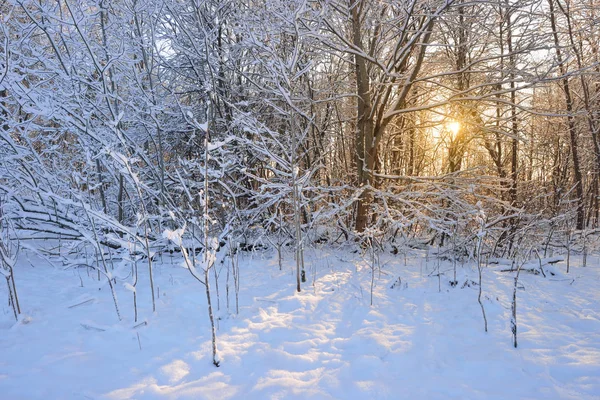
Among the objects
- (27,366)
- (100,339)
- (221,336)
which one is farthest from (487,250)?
(27,366)

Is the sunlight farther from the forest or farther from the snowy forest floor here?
the snowy forest floor

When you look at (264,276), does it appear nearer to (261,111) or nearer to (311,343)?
(311,343)

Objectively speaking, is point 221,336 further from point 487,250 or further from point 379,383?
point 487,250

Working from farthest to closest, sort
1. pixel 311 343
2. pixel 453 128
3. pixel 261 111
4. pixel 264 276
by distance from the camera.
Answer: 1. pixel 453 128
2. pixel 261 111
3. pixel 264 276
4. pixel 311 343

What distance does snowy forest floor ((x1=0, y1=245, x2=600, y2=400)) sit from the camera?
A: 2006 millimetres

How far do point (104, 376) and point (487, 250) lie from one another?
20.4ft

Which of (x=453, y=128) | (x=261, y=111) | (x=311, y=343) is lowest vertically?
(x=311, y=343)

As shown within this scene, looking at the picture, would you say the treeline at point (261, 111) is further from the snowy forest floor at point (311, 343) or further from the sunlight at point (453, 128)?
the snowy forest floor at point (311, 343)

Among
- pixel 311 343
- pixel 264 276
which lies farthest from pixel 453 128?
pixel 311 343

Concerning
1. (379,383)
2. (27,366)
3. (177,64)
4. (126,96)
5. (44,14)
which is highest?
(177,64)

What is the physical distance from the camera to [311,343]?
2.62m

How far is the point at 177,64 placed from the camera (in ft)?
22.8

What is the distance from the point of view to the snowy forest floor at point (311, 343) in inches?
79.0

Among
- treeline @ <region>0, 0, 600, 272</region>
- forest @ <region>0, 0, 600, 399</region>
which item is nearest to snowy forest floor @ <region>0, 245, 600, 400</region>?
forest @ <region>0, 0, 600, 399</region>
